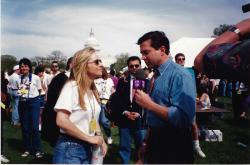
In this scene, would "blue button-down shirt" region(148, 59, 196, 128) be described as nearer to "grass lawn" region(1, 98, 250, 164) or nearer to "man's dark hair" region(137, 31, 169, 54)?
"man's dark hair" region(137, 31, 169, 54)

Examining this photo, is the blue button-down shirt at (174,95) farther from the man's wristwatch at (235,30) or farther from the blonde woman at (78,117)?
the man's wristwatch at (235,30)

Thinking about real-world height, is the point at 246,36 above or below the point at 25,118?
above

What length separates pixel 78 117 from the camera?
2.55 meters

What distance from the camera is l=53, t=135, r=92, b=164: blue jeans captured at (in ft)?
8.25

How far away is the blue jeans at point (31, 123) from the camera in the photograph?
5.88 metres

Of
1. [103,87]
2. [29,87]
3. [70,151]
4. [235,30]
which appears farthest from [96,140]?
[103,87]

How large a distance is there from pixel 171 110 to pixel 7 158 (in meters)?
4.16

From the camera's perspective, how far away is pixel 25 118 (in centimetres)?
595

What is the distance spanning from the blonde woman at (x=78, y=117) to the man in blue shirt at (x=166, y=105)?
1.27ft

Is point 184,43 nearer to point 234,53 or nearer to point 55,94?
point 55,94

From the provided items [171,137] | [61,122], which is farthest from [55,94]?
[171,137]

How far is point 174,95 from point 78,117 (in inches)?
27.0

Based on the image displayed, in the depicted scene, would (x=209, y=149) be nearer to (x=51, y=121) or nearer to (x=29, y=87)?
(x=29, y=87)

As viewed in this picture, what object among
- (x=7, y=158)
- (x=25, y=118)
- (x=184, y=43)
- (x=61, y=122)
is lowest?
(x=7, y=158)
